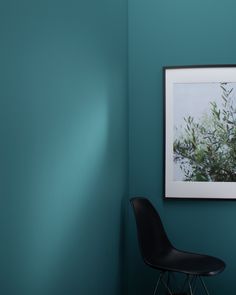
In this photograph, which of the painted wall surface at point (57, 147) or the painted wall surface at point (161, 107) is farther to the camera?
the painted wall surface at point (161, 107)

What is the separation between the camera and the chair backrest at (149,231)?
2.69 meters

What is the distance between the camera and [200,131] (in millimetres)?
3123

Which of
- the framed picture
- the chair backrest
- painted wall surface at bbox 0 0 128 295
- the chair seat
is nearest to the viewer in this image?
painted wall surface at bbox 0 0 128 295

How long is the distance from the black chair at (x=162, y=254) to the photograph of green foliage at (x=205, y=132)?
1.52 feet

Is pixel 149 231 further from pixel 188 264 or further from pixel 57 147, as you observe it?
pixel 57 147

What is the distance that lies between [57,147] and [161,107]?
6.07 ft

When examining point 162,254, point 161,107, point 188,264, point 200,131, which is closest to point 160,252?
point 162,254

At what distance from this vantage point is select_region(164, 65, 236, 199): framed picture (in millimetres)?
3090

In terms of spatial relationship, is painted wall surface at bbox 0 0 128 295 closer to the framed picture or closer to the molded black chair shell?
the molded black chair shell

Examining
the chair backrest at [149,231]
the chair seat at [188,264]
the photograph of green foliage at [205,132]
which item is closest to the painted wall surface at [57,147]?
the chair backrest at [149,231]

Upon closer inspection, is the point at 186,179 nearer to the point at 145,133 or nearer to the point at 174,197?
the point at 174,197

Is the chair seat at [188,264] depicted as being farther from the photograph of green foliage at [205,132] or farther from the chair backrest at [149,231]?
the photograph of green foliage at [205,132]

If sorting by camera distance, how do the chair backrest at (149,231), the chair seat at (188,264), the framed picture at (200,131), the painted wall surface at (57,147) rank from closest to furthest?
1. the painted wall surface at (57,147)
2. the chair seat at (188,264)
3. the chair backrest at (149,231)
4. the framed picture at (200,131)

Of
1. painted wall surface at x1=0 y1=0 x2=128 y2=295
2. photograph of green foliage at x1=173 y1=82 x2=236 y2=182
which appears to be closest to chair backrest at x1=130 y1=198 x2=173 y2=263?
painted wall surface at x1=0 y1=0 x2=128 y2=295
